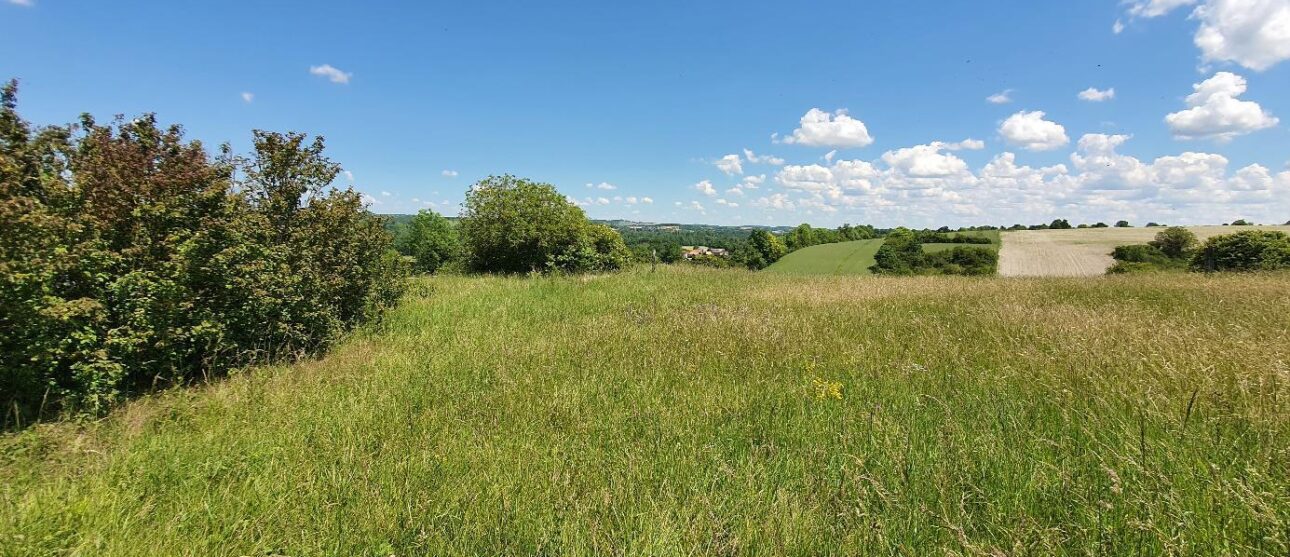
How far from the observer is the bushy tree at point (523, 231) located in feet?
59.0

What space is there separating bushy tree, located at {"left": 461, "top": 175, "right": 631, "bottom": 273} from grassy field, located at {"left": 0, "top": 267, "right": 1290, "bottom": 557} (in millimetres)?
12238

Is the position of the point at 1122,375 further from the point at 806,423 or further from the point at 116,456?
the point at 116,456

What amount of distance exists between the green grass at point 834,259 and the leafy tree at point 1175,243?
76.5ft

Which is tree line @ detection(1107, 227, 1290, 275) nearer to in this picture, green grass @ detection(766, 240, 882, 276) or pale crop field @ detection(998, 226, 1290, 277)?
pale crop field @ detection(998, 226, 1290, 277)

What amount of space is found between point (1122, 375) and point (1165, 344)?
1.29m

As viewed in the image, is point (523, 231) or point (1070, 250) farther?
point (1070, 250)

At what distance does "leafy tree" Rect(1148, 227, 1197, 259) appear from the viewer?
4078 centimetres

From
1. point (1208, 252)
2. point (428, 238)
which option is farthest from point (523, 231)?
point (1208, 252)

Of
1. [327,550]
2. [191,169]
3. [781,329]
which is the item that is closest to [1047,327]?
[781,329]

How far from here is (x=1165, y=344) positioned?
4.51 meters

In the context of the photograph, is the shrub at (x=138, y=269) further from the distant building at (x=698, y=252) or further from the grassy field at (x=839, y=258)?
the grassy field at (x=839, y=258)

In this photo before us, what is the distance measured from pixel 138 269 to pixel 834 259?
6287cm

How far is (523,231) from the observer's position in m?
18.0

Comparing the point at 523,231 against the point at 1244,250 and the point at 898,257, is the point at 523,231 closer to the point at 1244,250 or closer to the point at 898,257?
the point at 1244,250
